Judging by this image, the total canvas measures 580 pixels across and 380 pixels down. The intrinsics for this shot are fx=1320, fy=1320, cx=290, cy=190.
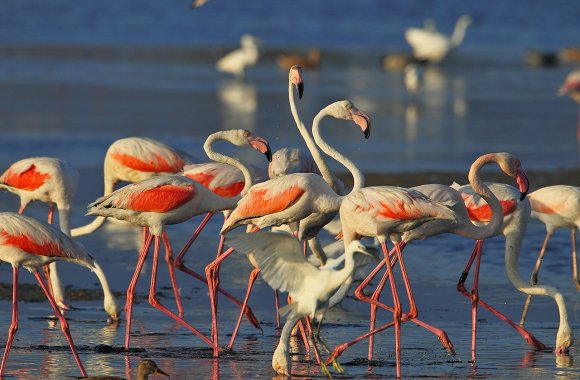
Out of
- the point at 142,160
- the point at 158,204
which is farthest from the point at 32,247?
the point at 142,160

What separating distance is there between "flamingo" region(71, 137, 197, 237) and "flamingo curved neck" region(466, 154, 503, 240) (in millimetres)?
2772

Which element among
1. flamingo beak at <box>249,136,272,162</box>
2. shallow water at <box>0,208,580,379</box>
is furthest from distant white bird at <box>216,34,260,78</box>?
flamingo beak at <box>249,136,272,162</box>

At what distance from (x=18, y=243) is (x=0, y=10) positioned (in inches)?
1225

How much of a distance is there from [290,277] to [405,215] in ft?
2.53

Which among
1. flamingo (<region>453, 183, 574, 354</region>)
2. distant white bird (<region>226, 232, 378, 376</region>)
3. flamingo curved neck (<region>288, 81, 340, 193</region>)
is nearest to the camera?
distant white bird (<region>226, 232, 378, 376</region>)

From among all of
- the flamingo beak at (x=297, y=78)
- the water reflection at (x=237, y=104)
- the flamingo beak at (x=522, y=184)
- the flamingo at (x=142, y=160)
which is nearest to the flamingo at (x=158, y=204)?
the flamingo beak at (x=297, y=78)

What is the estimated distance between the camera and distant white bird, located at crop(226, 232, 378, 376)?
657 centimetres

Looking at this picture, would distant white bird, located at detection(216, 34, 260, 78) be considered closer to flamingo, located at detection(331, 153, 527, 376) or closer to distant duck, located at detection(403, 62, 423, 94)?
distant duck, located at detection(403, 62, 423, 94)

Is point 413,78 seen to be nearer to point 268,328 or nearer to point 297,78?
point 297,78

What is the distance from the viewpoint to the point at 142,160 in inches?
383

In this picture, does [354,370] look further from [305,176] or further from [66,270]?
[66,270]

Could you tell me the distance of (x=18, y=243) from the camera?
6.81 m

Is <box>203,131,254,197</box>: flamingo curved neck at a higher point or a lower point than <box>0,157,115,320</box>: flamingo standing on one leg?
higher

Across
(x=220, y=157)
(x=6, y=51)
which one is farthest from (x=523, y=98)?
(x=220, y=157)
